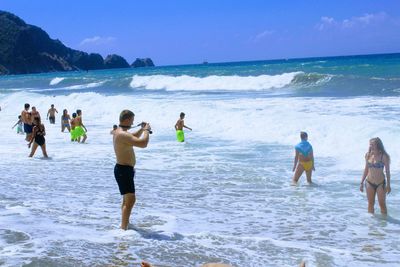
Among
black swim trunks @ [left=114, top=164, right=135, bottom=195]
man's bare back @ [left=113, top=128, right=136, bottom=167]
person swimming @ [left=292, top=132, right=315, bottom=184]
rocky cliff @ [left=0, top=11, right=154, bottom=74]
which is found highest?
rocky cliff @ [left=0, top=11, right=154, bottom=74]

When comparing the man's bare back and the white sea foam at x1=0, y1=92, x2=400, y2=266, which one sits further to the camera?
the man's bare back

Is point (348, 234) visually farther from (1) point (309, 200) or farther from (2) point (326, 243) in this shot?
(1) point (309, 200)

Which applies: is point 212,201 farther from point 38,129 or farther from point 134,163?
point 38,129

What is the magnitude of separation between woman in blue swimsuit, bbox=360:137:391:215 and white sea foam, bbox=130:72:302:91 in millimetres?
33258

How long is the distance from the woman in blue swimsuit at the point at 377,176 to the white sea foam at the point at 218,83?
33.3 m

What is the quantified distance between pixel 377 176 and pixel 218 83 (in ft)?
132

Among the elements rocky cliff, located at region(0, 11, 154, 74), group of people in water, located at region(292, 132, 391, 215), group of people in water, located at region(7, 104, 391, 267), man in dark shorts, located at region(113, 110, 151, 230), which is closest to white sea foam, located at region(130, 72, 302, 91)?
group of people in water, located at region(7, 104, 391, 267)

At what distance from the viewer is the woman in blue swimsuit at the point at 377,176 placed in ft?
26.1

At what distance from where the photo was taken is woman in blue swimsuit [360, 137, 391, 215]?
795cm

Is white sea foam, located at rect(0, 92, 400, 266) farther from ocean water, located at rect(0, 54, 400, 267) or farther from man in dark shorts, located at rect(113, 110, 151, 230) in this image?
man in dark shorts, located at rect(113, 110, 151, 230)

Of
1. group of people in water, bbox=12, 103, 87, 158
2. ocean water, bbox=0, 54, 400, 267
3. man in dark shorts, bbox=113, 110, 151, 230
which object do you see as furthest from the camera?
group of people in water, bbox=12, 103, 87, 158

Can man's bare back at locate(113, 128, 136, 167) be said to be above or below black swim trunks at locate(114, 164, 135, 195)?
above

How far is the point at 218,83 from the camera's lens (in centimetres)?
4797

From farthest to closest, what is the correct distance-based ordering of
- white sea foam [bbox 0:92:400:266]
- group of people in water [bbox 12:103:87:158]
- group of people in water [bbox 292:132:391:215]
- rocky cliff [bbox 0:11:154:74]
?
rocky cliff [bbox 0:11:154:74] < group of people in water [bbox 12:103:87:158] < group of people in water [bbox 292:132:391:215] < white sea foam [bbox 0:92:400:266]
